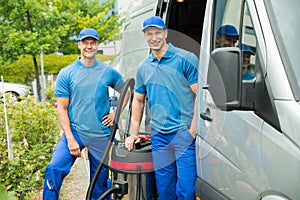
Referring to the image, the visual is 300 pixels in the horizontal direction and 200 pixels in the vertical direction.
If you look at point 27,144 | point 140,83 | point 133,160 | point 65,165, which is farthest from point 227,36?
point 27,144

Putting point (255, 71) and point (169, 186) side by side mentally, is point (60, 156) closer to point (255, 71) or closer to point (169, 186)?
point (169, 186)

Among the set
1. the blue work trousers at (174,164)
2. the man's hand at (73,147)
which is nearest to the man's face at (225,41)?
the blue work trousers at (174,164)

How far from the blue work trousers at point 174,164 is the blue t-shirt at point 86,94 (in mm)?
767

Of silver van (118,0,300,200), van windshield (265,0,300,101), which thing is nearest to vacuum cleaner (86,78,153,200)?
silver van (118,0,300,200)

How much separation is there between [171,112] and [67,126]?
1181 millimetres

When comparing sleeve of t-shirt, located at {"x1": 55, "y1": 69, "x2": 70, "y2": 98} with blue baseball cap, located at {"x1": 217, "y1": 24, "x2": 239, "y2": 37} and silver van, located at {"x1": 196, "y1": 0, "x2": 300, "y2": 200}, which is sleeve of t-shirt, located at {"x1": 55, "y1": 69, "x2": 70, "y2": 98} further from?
silver van, located at {"x1": 196, "y1": 0, "x2": 300, "y2": 200}

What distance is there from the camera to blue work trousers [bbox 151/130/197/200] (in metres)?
3.19

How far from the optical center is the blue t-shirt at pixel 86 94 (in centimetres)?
384

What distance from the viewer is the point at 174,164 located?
334 centimetres

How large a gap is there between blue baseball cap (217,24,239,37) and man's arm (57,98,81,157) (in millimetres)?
1733

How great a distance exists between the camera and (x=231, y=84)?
6.88ft

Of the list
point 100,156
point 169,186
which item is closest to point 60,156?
point 100,156

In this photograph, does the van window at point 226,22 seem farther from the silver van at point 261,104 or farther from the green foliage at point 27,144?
the green foliage at point 27,144

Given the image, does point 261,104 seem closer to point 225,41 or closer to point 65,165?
point 225,41
